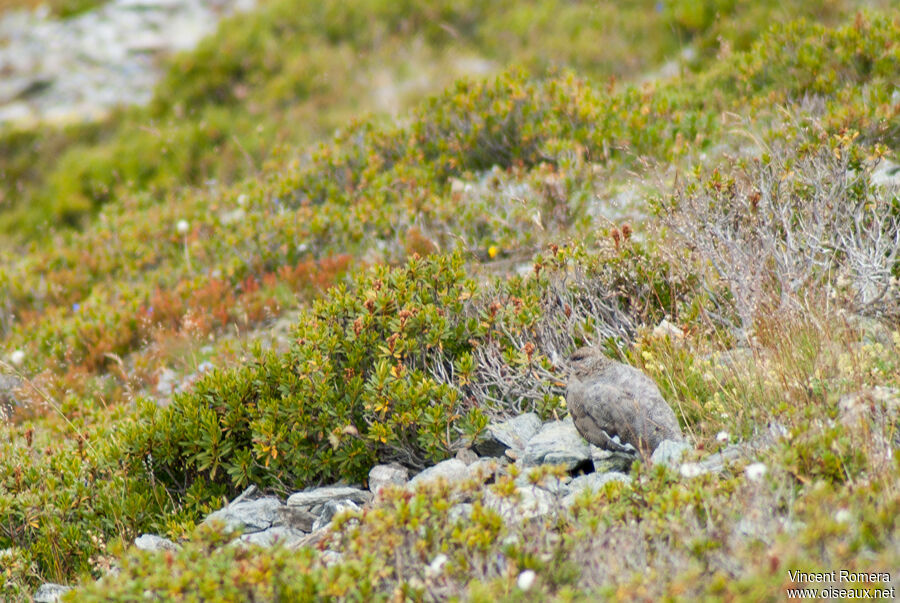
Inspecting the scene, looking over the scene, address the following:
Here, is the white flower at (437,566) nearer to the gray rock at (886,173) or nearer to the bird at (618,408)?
the bird at (618,408)

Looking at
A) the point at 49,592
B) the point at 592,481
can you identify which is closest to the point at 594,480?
the point at 592,481

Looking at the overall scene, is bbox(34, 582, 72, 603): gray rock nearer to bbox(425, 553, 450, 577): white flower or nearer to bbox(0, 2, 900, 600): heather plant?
bbox(0, 2, 900, 600): heather plant

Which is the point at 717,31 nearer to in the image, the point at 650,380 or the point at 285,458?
the point at 650,380

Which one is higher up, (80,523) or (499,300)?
(499,300)

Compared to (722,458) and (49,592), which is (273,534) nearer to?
(49,592)

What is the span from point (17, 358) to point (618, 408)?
6.29 metres

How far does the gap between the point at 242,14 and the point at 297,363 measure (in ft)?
41.9

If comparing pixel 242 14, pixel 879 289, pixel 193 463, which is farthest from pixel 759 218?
pixel 242 14

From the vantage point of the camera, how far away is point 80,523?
4.73 metres

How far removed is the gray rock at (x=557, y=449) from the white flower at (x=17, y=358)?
5540 mm

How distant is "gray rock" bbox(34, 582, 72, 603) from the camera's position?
402 centimetres

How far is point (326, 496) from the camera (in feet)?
14.4

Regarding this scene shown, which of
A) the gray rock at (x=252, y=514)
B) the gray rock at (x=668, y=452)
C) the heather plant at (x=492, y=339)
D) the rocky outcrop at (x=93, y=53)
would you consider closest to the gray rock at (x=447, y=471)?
the heather plant at (x=492, y=339)

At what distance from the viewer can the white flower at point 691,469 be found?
10.6 ft
